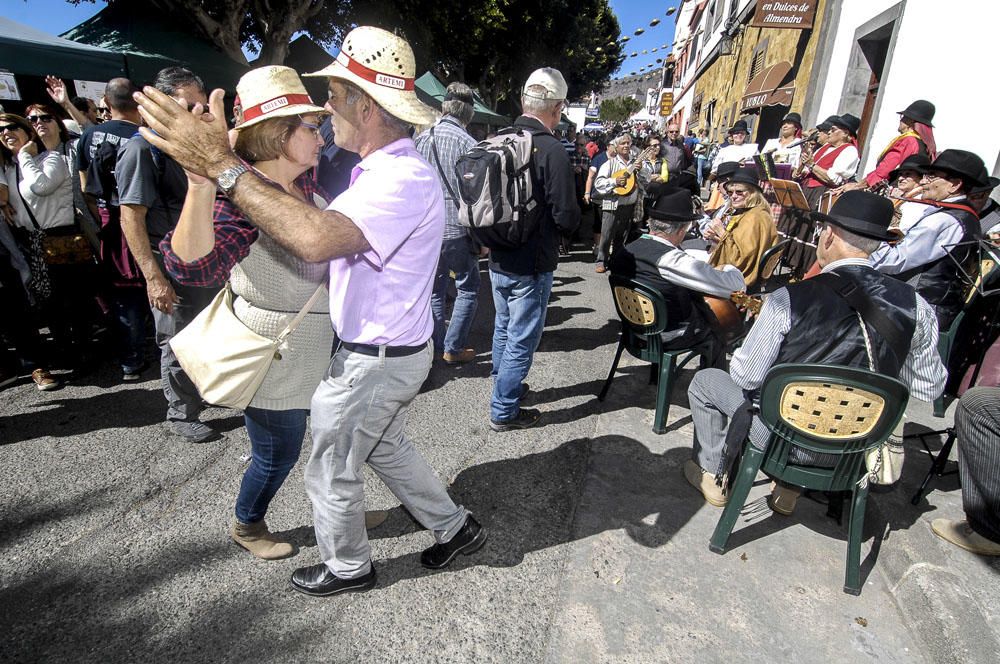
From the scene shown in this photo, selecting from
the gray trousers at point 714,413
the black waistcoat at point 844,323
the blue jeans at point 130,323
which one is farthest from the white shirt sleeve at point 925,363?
the blue jeans at point 130,323

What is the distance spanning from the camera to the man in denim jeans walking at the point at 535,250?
123 inches

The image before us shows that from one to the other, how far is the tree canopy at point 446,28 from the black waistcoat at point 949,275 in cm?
1249

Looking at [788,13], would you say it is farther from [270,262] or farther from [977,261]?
[270,262]

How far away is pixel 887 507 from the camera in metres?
2.85

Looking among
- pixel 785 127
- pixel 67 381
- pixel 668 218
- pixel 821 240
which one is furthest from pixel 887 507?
pixel 785 127

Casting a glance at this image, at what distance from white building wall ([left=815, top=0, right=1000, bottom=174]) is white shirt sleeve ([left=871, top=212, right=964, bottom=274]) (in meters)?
3.43

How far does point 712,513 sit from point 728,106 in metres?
22.1

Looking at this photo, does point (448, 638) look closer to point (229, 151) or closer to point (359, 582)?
point (359, 582)

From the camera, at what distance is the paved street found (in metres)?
2.05

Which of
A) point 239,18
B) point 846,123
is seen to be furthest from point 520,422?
point 239,18

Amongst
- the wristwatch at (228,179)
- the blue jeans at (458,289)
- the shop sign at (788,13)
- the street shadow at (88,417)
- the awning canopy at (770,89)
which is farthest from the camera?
the awning canopy at (770,89)

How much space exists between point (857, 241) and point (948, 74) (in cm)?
654

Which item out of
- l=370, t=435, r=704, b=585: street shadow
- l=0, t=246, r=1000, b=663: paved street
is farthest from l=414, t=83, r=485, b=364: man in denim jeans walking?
l=370, t=435, r=704, b=585: street shadow

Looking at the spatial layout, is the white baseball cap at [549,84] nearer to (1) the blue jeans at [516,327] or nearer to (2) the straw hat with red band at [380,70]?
(1) the blue jeans at [516,327]
